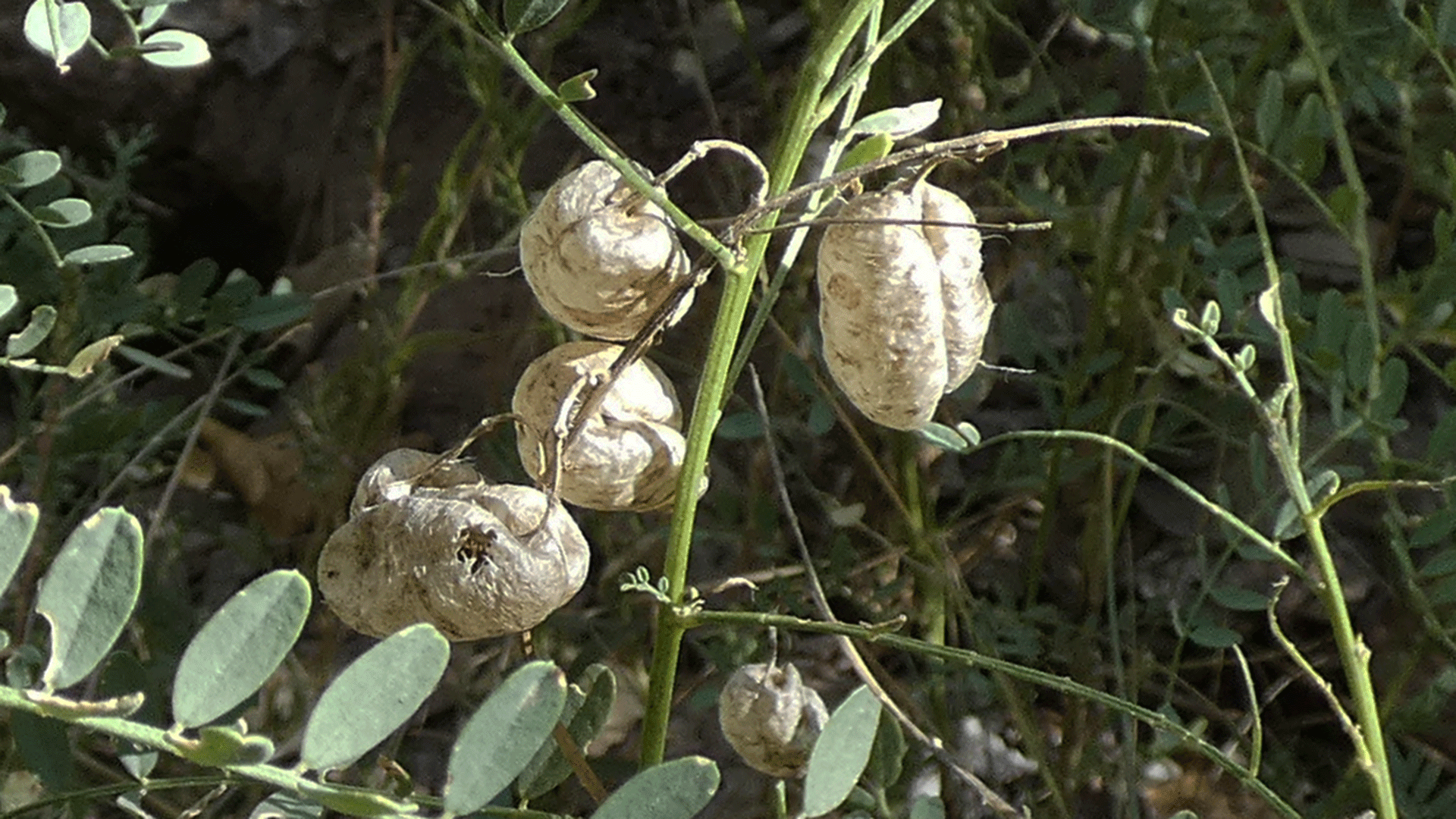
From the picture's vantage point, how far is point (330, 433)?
4.52 feet

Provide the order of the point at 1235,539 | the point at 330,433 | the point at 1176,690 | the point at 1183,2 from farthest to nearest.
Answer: the point at 330,433 < the point at 1176,690 < the point at 1183,2 < the point at 1235,539

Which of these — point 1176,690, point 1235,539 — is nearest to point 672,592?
point 1235,539

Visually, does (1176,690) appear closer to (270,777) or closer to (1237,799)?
(1237,799)

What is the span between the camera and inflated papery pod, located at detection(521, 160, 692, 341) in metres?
0.51

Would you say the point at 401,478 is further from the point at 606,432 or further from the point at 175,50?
the point at 175,50

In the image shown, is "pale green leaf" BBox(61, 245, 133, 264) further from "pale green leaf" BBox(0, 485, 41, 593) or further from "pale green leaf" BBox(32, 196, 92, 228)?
"pale green leaf" BBox(0, 485, 41, 593)

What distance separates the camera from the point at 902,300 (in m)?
0.51

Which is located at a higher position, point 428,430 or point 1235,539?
point 1235,539

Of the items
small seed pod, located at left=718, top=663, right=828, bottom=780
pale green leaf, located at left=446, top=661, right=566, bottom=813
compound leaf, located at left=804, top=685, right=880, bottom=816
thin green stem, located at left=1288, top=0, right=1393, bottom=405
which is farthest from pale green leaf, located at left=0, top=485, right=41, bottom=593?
thin green stem, located at left=1288, top=0, right=1393, bottom=405

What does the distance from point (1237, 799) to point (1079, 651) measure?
0.26 meters

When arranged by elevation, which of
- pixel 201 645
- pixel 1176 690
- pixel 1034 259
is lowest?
pixel 1176 690

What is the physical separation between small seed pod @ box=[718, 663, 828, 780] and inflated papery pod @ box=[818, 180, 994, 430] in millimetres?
157

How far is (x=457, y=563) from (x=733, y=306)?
0.40ft

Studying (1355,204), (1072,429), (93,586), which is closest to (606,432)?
(93,586)
